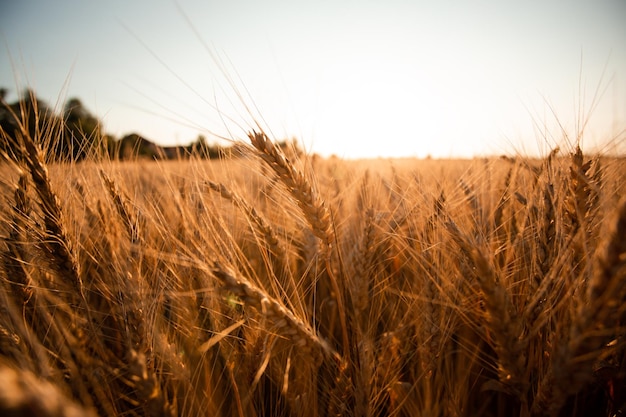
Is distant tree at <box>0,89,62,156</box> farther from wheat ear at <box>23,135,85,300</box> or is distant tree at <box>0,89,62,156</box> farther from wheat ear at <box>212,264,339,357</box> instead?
wheat ear at <box>212,264,339,357</box>

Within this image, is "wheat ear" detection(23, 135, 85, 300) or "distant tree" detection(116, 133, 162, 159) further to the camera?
"distant tree" detection(116, 133, 162, 159)

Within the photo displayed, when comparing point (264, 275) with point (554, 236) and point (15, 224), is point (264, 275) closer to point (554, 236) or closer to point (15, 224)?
point (15, 224)

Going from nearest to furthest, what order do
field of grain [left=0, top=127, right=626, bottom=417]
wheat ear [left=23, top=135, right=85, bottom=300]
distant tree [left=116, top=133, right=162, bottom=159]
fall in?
1. field of grain [left=0, top=127, right=626, bottom=417]
2. wheat ear [left=23, top=135, right=85, bottom=300]
3. distant tree [left=116, top=133, right=162, bottom=159]

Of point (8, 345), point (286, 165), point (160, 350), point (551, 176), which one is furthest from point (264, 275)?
point (551, 176)

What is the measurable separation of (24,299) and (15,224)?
0.31 m

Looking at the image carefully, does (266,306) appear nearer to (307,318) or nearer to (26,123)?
(307,318)

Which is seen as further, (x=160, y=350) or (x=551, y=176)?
(x=551, y=176)

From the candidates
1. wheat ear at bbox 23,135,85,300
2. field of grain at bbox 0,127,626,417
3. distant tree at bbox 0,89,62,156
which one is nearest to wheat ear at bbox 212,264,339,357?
field of grain at bbox 0,127,626,417

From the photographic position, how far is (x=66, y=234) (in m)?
0.95

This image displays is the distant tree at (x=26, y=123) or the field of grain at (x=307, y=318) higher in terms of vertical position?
the distant tree at (x=26, y=123)

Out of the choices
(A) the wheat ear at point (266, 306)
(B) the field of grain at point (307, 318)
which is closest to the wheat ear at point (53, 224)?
(B) the field of grain at point (307, 318)

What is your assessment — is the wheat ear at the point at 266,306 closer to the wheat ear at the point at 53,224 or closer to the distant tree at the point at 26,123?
the wheat ear at the point at 53,224

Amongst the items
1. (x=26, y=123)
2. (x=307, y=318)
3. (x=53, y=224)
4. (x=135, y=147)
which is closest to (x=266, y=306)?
(x=307, y=318)

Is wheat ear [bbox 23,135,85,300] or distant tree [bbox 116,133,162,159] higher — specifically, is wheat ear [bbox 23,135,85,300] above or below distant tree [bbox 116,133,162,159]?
below
